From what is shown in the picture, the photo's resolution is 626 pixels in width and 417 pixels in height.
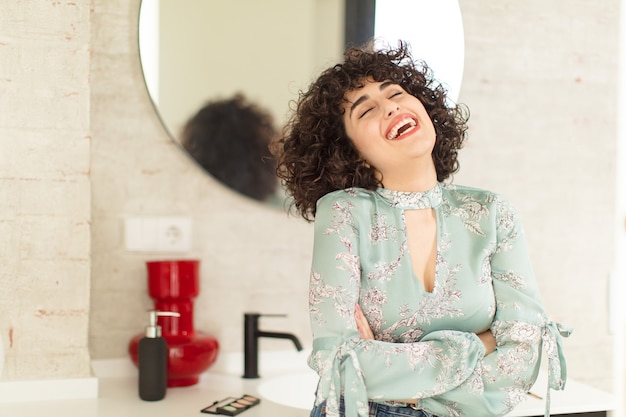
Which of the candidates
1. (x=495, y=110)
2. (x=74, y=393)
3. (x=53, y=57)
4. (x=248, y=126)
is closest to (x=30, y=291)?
(x=74, y=393)

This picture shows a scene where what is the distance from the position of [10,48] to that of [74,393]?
2.61 ft

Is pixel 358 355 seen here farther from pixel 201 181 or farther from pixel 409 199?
pixel 201 181

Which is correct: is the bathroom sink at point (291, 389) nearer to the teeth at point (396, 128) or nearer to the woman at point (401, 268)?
the woman at point (401, 268)

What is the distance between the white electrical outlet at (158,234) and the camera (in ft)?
6.31

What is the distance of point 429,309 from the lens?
4.28ft

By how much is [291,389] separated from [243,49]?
90 cm

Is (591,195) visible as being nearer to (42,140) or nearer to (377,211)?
(377,211)

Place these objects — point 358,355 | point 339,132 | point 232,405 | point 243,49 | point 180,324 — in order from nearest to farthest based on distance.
Answer: point 358,355 → point 339,132 → point 232,405 → point 180,324 → point 243,49

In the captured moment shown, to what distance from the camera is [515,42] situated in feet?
7.22

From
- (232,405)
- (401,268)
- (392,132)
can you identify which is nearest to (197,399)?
(232,405)

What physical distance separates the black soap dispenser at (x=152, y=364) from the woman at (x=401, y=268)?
1.63ft

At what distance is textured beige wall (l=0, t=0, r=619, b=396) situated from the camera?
169 cm

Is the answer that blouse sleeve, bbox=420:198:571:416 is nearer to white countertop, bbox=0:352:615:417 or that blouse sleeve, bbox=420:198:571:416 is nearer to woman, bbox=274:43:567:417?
woman, bbox=274:43:567:417

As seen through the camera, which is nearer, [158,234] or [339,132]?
[339,132]
